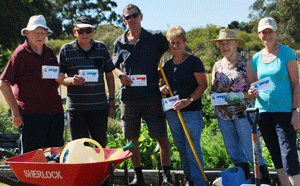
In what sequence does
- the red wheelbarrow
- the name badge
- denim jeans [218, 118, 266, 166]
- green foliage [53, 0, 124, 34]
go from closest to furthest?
the red wheelbarrow, denim jeans [218, 118, 266, 166], the name badge, green foliage [53, 0, 124, 34]

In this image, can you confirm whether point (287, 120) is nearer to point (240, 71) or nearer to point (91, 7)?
point (240, 71)

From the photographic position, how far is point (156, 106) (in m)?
4.35

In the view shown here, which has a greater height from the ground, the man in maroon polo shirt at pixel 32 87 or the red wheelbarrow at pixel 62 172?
the man in maroon polo shirt at pixel 32 87

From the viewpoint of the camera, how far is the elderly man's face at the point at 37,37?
4086mm

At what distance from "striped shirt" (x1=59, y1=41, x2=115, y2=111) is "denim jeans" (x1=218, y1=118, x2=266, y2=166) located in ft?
5.23

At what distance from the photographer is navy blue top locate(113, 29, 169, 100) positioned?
14.1 ft

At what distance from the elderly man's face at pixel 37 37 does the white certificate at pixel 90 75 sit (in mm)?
604

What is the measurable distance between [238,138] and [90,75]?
196 centimetres

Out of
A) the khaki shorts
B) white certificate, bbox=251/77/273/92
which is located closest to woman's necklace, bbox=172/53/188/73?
the khaki shorts

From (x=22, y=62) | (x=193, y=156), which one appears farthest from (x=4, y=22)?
(x=193, y=156)

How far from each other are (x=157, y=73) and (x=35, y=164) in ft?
6.93

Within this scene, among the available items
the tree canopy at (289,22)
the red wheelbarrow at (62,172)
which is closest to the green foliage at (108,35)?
the tree canopy at (289,22)

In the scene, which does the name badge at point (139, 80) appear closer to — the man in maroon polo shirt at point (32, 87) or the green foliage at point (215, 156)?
the man in maroon polo shirt at point (32, 87)

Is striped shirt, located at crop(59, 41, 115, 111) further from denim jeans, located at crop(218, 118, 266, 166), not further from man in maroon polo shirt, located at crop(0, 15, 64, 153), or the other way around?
denim jeans, located at crop(218, 118, 266, 166)
